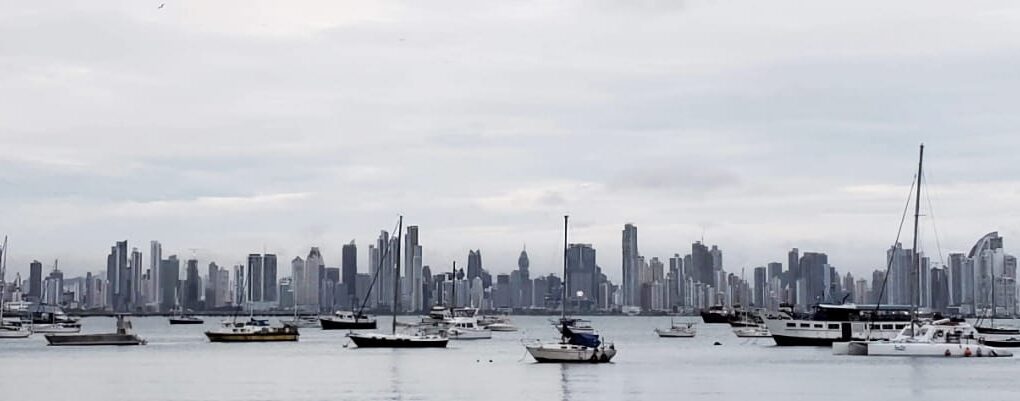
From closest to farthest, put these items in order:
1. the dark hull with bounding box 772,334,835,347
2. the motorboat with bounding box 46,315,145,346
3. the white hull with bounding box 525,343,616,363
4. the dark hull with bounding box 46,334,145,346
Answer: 1. the white hull with bounding box 525,343,616,363
2. the dark hull with bounding box 772,334,835,347
3. the dark hull with bounding box 46,334,145,346
4. the motorboat with bounding box 46,315,145,346

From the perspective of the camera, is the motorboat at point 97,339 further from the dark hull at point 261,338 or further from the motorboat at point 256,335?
the dark hull at point 261,338

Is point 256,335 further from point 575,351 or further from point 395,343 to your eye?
point 575,351

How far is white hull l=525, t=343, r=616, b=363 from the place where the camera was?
374 ft

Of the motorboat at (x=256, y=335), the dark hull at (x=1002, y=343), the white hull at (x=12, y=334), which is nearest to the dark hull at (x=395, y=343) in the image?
the motorboat at (x=256, y=335)

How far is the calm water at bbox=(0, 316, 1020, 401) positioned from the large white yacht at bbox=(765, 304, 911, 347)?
1991 mm

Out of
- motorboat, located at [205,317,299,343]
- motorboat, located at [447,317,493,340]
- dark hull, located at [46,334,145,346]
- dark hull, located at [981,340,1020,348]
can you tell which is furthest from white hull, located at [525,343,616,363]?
motorboat, located at [447,317,493,340]

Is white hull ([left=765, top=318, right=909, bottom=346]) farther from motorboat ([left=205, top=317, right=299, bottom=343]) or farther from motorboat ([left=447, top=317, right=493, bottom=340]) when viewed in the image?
motorboat ([left=205, top=317, right=299, bottom=343])

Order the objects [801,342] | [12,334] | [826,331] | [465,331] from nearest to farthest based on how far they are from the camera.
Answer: [826,331] → [801,342] → [12,334] → [465,331]

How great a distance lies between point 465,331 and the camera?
19450 cm

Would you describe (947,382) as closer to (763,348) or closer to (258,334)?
(763,348)

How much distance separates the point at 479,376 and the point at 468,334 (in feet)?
301

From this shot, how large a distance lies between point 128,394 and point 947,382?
154ft

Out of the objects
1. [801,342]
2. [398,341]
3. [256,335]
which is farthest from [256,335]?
[801,342]

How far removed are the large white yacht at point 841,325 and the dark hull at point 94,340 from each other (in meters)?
66.5
